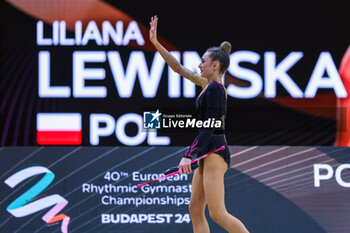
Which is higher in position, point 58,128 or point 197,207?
point 58,128

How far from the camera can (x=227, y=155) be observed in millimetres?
5035

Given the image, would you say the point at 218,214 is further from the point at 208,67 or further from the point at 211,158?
the point at 208,67

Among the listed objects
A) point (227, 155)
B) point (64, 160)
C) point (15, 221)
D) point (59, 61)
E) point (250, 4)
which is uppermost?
point (250, 4)

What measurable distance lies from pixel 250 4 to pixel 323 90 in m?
1.28

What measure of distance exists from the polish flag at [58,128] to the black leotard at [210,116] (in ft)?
8.38

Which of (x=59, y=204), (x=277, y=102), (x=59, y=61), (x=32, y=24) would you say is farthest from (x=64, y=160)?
(x=277, y=102)

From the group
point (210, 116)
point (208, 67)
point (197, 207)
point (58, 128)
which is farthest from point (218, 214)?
point (58, 128)

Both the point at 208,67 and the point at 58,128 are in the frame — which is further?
the point at 58,128

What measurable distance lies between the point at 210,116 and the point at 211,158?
1.11 ft

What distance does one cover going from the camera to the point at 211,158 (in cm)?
496

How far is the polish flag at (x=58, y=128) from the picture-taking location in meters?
7.16

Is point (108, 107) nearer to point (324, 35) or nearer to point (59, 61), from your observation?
point (59, 61)

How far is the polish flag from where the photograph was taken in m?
7.16

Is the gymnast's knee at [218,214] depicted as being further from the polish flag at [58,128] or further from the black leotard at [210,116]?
the polish flag at [58,128]
